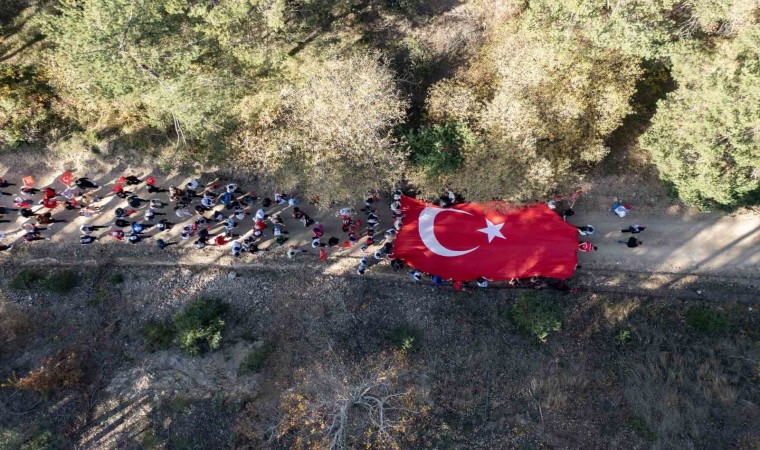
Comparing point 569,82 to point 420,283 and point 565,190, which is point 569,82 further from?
point 420,283

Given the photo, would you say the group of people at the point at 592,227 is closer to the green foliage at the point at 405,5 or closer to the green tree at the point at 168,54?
the green foliage at the point at 405,5

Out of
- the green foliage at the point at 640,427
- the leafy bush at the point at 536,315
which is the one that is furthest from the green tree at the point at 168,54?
the green foliage at the point at 640,427

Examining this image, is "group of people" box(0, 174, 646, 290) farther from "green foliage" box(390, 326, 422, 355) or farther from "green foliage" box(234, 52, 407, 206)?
"green foliage" box(390, 326, 422, 355)

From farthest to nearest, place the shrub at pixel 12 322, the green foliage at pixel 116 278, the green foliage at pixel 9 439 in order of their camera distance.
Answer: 1. the green foliage at pixel 116 278
2. the shrub at pixel 12 322
3. the green foliage at pixel 9 439

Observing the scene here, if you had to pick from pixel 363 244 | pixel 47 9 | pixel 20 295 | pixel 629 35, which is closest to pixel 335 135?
pixel 363 244

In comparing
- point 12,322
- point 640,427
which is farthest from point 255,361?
point 640,427
